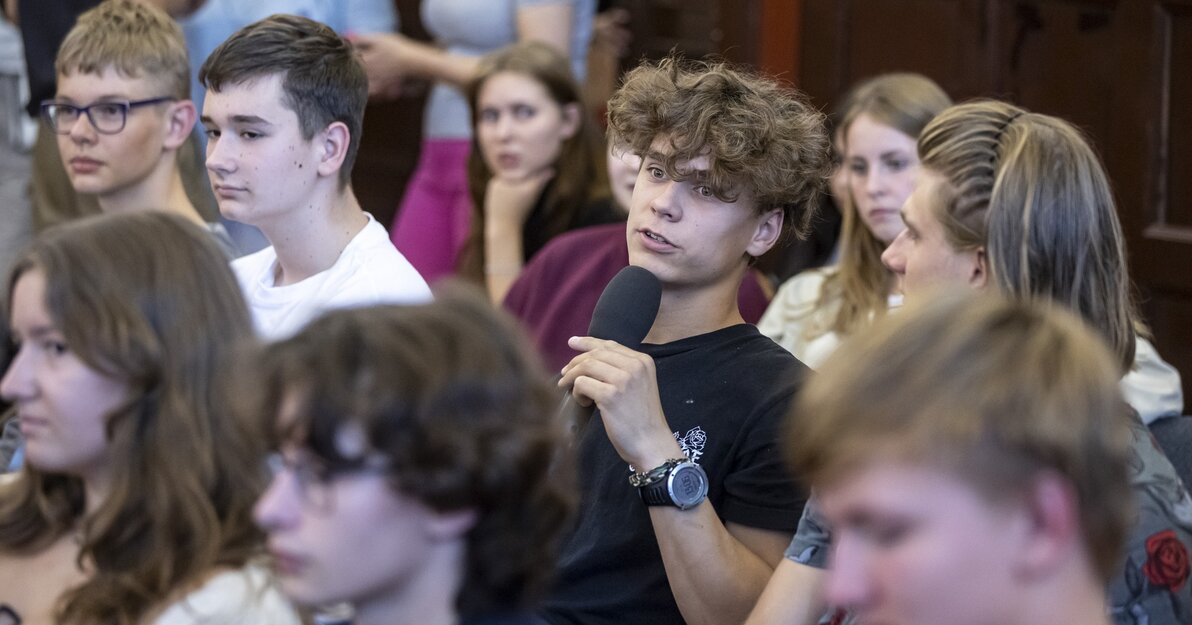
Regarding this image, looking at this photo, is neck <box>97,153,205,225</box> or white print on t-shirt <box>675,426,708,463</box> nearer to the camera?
white print on t-shirt <box>675,426,708,463</box>

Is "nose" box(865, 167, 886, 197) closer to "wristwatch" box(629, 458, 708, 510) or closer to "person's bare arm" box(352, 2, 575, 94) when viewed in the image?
"person's bare arm" box(352, 2, 575, 94)

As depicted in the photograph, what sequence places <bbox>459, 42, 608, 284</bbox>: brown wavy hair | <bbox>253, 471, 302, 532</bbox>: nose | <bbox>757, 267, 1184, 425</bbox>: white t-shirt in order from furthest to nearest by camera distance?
1. <bbox>459, 42, 608, 284</bbox>: brown wavy hair
2. <bbox>757, 267, 1184, 425</bbox>: white t-shirt
3. <bbox>253, 471, 302, 532</bbox>: nose

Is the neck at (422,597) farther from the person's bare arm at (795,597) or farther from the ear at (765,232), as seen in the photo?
the ear at (765,232)

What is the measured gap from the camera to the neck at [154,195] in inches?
115

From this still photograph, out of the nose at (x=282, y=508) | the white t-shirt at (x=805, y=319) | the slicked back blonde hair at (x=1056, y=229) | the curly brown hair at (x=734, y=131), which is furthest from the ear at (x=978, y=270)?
the nose at (x=282, y=508)

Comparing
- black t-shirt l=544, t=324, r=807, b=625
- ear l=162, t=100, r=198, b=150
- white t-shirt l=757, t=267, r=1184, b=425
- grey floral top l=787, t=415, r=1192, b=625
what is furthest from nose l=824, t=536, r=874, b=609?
ear l=162, t=100, r=198, b=150

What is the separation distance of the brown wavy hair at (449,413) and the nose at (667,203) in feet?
2.42

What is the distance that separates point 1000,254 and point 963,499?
88 centimetres

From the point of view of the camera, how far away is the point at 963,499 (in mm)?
1100

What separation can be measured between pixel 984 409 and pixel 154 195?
2.19 metres

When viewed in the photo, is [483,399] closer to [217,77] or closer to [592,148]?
[217,77]

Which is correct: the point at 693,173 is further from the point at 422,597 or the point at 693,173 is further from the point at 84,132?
the point at 84,132

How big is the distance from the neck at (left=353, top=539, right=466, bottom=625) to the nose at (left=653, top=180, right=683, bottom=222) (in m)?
0.85

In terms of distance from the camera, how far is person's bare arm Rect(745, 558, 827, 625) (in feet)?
5.79
